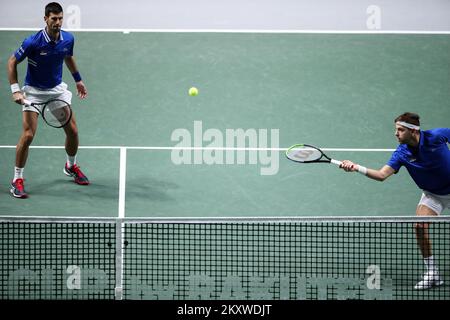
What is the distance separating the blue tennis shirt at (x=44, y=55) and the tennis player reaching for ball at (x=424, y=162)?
3778 mm

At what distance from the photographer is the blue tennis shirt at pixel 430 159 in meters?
8.48

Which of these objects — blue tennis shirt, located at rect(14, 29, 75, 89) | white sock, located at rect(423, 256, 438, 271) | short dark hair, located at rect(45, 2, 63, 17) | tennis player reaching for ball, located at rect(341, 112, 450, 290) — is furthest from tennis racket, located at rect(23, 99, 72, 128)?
white sock, located at rect(423, 256, 438, 271)

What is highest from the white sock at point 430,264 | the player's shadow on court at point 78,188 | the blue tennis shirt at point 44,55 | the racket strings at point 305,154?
the blue tennis shirt at point 44,55

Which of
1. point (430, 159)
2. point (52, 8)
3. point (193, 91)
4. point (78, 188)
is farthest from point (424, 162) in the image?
point (193, 91)

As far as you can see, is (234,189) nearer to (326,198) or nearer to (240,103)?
(326,198)

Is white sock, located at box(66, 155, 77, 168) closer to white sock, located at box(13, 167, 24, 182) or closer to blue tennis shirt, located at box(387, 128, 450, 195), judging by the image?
white sock, located at box(13, 167, 24, 182)

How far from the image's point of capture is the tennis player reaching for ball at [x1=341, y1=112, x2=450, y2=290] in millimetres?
8375

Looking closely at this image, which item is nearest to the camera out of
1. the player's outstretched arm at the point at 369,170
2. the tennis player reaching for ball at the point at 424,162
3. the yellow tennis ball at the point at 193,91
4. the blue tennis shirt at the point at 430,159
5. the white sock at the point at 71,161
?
the player's outstretched arm at the point at 369,170

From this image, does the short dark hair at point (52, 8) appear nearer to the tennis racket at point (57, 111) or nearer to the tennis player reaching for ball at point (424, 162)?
the tennis racket at point (57, 111)

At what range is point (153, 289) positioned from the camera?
26.8 feet

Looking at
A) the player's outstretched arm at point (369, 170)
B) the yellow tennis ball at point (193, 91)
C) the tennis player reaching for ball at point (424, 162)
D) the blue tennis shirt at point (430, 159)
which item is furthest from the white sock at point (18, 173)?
the blue tennis shirt at point (430, 159)

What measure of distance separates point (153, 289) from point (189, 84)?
4965 mm
